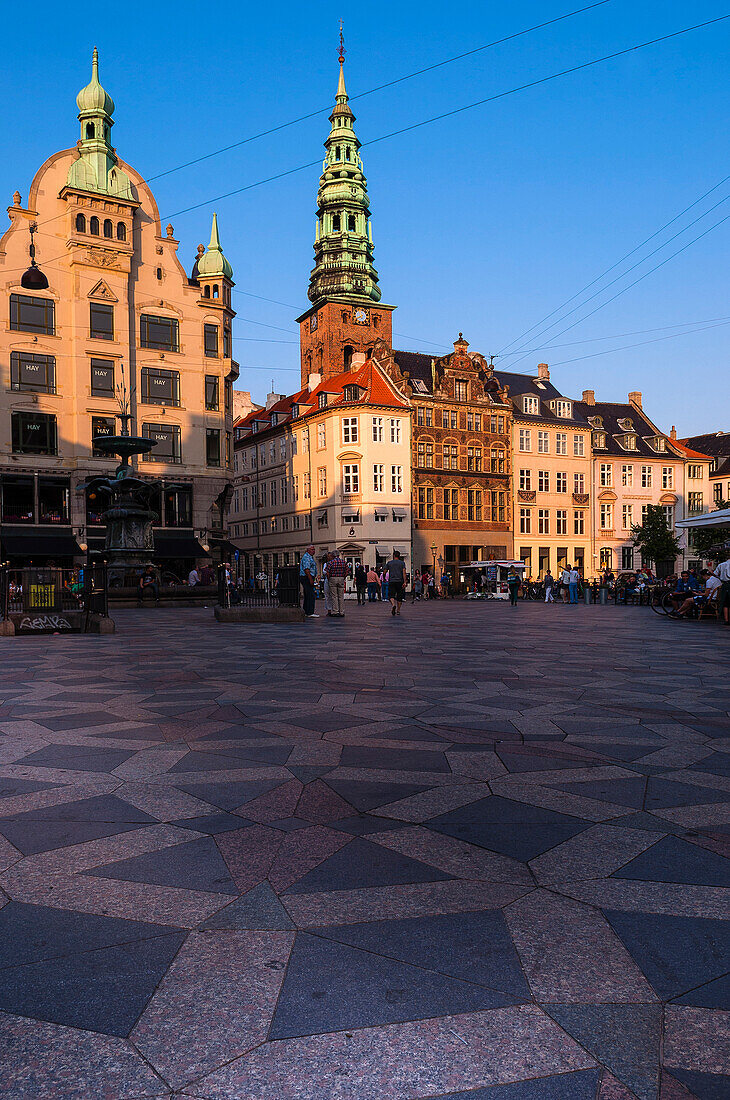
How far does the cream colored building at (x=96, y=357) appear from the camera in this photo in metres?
40.8

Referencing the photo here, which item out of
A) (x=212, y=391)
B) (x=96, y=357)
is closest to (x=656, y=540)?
(x=212, y=391)

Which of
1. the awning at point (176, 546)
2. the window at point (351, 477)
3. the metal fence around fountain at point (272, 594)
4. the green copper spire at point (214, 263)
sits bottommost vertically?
the metal fence around fountain at point (272, 594)

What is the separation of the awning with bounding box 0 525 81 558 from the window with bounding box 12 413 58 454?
3.98 meters

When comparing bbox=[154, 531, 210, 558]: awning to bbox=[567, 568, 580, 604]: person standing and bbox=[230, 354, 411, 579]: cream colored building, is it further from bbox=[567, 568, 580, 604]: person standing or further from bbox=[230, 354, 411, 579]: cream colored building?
bbox=[567, 568, 580, 604]: person standing

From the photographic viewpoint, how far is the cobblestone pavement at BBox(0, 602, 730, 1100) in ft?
6.91

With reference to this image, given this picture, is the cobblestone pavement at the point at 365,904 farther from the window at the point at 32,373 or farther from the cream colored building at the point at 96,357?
the window at the point at 32,373

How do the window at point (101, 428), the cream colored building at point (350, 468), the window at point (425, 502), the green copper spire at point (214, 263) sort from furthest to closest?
the window at point (425, 502)
the cream colored building at point (350, 468)
the green copper spire at point (214, 263)
the window at point (101, 428)

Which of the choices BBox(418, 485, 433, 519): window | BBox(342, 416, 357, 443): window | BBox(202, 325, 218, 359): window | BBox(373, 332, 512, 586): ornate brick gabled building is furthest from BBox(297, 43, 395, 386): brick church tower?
BBox(202, 325, 218, 359): window

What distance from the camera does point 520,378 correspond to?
221ft

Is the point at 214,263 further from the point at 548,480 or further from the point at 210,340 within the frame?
the point at 548,480

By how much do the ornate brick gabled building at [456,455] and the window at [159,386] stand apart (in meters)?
18.2

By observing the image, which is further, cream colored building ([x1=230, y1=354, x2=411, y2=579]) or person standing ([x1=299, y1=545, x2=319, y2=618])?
cream colored building ([x1=230, y1=354, x2=411, y2=579])

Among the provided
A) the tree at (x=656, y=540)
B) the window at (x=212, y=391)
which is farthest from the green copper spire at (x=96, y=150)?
the tree at (x=656, y=540)

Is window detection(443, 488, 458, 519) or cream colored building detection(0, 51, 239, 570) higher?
cream colored building detection(0, 51, 239, 570)
